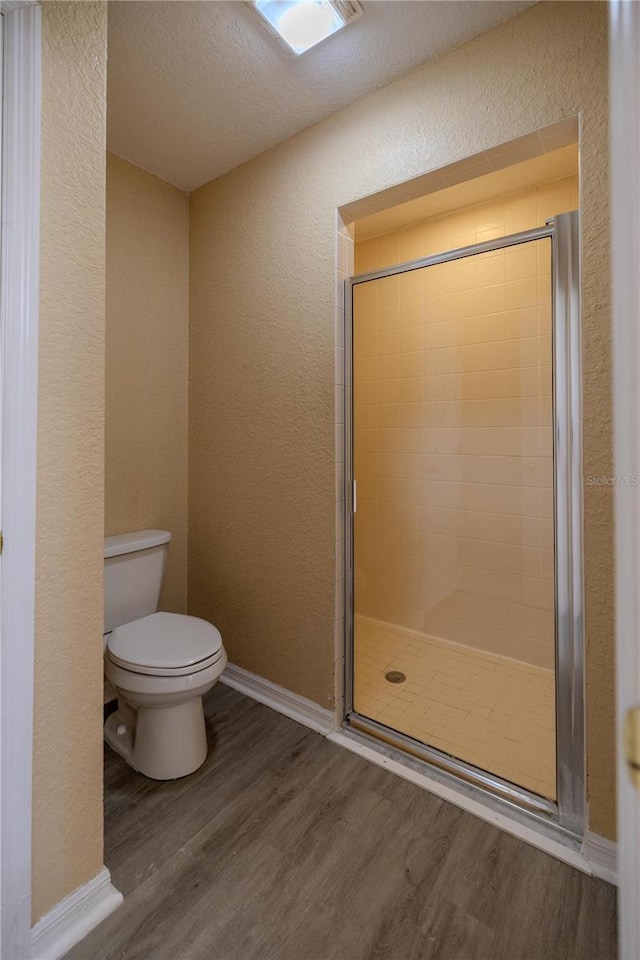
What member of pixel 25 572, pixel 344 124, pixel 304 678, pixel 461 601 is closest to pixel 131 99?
pixel 344 124

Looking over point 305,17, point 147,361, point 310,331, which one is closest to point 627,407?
point 310,331

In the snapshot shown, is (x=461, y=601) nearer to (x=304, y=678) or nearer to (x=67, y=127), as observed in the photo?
(x=304, y=678)

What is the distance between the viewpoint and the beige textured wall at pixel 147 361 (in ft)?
6.73

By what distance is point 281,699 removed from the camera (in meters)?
2.01

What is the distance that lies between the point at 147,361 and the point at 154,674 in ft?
4.73

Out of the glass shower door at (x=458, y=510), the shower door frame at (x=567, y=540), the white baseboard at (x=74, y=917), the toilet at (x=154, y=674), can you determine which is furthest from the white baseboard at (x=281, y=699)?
the white baseboard at (x=74, y=917)

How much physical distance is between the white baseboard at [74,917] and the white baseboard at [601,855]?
1285 mm

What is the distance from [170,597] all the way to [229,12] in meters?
2.32

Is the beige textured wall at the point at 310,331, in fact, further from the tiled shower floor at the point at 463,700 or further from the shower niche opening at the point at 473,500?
the tiled shower floor at the point at 463,700

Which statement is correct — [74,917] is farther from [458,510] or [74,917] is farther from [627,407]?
[458,510]

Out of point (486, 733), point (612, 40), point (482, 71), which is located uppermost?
point (482, 71)

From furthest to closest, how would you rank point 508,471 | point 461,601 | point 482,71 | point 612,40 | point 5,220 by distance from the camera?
1. point 461,601
2. point 508,471
3. point 482,71
4. point 5,220
5. point 612,40

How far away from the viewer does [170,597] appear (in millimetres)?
2344

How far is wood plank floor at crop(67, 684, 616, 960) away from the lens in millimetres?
1065
